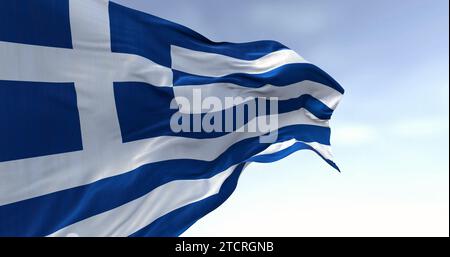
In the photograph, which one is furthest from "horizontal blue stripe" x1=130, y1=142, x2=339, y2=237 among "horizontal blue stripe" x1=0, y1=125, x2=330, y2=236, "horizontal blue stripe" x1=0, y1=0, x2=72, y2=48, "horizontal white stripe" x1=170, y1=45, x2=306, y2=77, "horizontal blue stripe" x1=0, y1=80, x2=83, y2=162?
"horizontal blue stripe" x1=0, y1=0, x2=72, y2=48

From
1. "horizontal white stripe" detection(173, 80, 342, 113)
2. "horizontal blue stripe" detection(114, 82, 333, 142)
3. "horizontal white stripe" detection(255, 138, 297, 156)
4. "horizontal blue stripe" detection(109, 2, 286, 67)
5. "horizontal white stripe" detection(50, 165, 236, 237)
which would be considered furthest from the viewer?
"horizontal white stripe" detection(255, 138, 297, 156)

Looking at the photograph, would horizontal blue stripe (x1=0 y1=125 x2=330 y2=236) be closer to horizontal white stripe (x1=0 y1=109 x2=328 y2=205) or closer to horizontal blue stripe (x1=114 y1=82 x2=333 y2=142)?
horizontal white stripe (x1=0 y1=109 x2=328 y2=205)

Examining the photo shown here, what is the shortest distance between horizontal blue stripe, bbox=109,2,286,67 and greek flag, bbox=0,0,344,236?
0.05 ft

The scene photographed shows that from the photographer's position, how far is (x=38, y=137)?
379cm

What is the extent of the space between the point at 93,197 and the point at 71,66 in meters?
1.18

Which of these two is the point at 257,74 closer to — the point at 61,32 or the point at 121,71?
the point at 121,71

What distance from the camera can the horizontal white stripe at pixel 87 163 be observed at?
361 cm

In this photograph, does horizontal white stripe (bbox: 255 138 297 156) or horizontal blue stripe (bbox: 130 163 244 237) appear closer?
horizontal blue stripe (bbox: 130 163 244 237)

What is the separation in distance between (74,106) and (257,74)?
10.2ft

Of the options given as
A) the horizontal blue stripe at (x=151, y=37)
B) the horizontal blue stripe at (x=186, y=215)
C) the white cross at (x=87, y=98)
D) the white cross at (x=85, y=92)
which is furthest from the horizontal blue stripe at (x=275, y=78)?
the horizontal blue stripe at (x=186, y=215)

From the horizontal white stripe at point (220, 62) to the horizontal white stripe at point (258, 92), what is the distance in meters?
0.20

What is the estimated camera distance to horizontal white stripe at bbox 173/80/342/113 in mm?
5520
